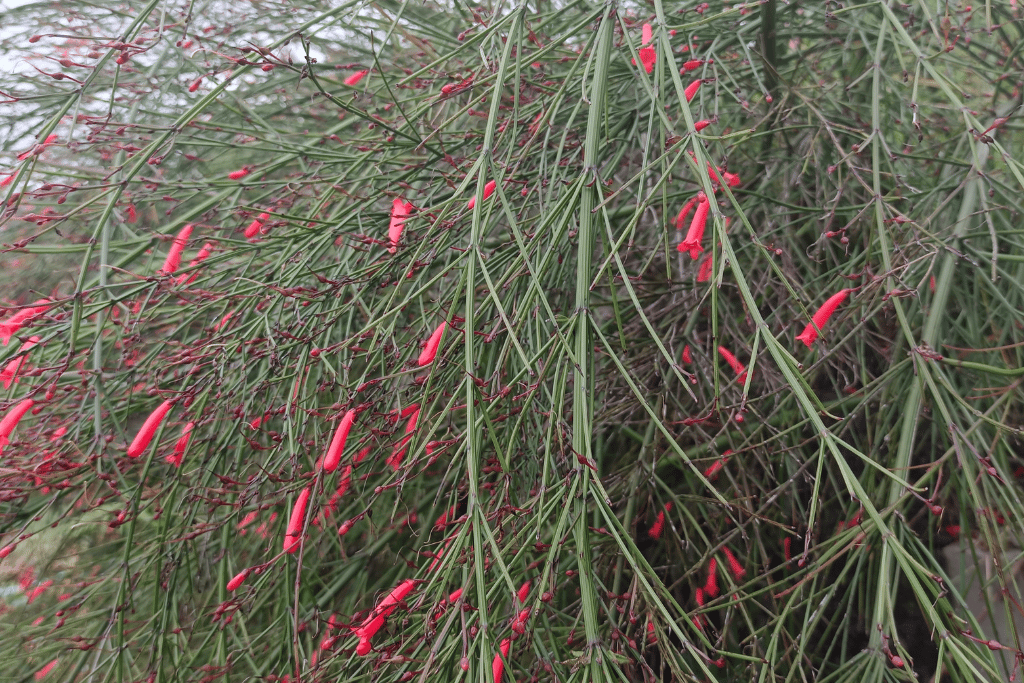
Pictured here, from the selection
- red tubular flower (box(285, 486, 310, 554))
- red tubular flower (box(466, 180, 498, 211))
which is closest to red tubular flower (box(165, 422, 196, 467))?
red tubular flower (box(285, 486, 310, 554))

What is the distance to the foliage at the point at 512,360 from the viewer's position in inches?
62.9

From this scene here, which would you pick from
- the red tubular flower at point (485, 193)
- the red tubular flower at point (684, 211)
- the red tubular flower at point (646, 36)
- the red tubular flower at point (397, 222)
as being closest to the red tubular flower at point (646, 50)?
the red tubular flower at point (646, 36)

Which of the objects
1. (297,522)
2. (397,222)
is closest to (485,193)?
(397,222)

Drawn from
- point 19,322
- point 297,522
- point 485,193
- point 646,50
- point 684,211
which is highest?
point 19,322

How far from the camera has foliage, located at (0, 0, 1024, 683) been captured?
5.24ft

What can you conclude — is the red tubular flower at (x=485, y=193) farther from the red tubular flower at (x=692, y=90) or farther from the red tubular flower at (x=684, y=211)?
the red tubular flower at (x=692, y=90)

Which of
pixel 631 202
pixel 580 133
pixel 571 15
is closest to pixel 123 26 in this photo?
pixel 571 15

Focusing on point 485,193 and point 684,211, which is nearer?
point 485,193

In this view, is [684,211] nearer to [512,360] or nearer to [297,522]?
[512,360]

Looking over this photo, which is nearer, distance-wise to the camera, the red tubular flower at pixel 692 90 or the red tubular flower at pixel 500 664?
the red tubular flower at pixel 500 664

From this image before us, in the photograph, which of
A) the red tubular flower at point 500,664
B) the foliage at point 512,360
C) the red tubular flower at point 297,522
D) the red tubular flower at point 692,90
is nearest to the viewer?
the red tubular flower at point 500,664

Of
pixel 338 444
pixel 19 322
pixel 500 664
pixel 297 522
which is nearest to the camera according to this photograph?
pixel 500 664

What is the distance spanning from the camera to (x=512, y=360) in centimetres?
192

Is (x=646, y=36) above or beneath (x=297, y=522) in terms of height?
above
